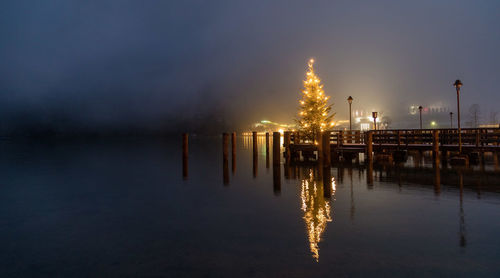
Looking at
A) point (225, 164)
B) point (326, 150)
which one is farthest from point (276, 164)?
point (225, 164)

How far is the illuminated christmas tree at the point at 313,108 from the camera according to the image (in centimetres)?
3762

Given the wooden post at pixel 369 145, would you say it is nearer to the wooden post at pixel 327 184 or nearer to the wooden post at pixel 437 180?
the wooden post at pixel 437 180

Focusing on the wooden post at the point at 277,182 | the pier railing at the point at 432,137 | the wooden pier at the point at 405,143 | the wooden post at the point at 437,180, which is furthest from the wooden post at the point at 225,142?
the wooden post at the point at 437,180

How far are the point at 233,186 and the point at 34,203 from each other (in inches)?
390

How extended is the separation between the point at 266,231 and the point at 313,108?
2966cm

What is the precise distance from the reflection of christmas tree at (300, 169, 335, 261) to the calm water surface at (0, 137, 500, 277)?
0.04 meters

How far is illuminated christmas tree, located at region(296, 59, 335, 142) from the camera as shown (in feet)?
123

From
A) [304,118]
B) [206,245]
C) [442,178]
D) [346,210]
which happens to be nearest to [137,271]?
[206,245]

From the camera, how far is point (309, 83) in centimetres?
3788

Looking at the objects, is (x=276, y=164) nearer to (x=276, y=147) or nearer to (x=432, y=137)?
(x=276, y=147)

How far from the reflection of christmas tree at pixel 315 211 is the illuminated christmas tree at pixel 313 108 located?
20.3 metres

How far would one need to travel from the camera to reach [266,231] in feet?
30.9

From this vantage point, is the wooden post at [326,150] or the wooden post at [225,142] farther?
the wooden post at [225,142]

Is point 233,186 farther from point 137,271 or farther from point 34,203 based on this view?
point 137,271
